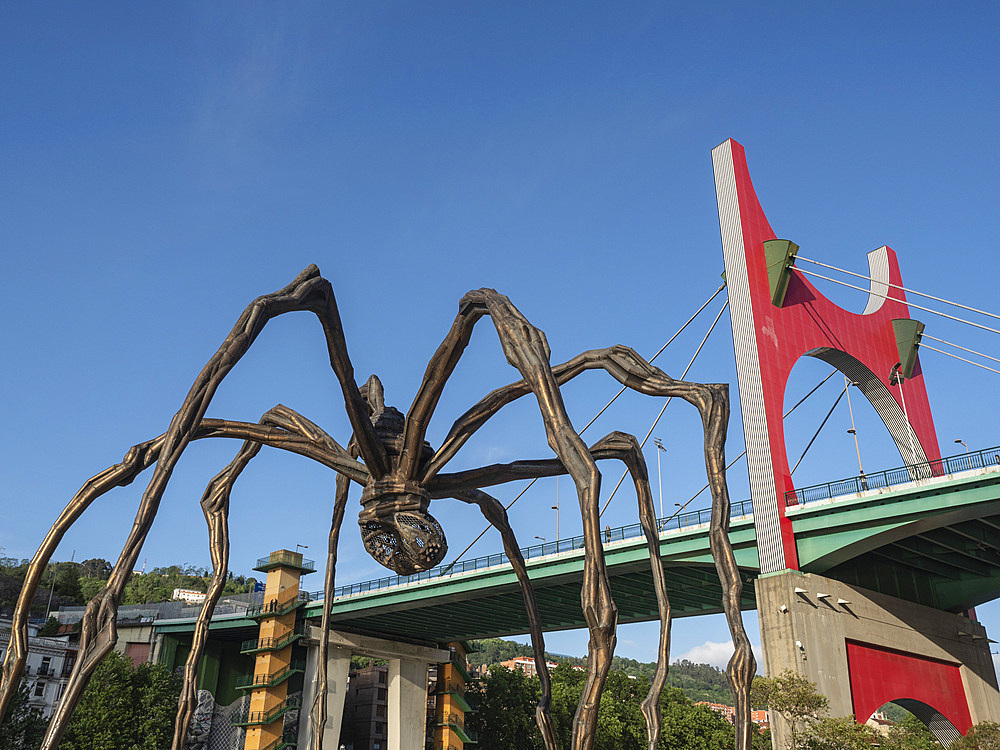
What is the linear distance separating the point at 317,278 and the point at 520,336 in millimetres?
1995

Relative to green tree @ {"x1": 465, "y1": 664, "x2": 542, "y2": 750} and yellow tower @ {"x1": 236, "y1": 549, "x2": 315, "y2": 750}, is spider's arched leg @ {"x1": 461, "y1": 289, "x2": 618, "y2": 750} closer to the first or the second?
yellow tower @ {"x1": 236, "y1": 549, "x2": 315, "y2": 750}

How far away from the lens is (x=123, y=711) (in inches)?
1577

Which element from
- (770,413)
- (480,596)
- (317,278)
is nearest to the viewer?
(317,278)

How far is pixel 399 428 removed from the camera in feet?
24.1

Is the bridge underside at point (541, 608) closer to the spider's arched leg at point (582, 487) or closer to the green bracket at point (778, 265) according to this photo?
the green bracket at point (778, 265)

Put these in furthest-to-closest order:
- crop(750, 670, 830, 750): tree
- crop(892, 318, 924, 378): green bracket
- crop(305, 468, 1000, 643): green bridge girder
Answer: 1. crop(892, 318, 924, 378): green bracket
2. crop(305, 468, 1000, 643): green bridge girder
3. crop(750, 670, 830, 750): tree

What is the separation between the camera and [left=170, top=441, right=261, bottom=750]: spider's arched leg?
18.9 ft

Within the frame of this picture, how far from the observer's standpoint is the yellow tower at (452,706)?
54.3 m

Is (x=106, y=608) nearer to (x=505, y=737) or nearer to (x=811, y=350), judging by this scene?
(x=811, y=350)

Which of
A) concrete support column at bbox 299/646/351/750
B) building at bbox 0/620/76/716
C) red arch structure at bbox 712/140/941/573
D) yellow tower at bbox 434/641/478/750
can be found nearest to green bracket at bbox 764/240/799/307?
red arch structure at bbox 712/140/941/573

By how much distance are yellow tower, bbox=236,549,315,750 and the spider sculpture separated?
4266 cm

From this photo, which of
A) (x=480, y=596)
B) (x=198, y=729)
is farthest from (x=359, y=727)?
(x=480, y=596)

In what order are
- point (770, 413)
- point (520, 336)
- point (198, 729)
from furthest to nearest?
point (198, 729), point (770, 413), point (520, 336)

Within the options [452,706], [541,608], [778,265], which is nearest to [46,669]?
[452,706]
